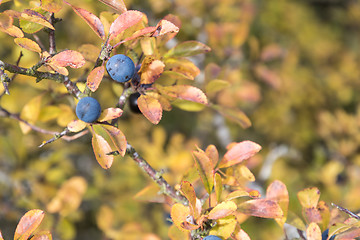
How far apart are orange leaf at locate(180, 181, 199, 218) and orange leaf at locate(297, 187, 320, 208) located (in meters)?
0.27

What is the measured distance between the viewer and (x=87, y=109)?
665 mm

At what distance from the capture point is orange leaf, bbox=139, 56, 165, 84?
0.71 meters

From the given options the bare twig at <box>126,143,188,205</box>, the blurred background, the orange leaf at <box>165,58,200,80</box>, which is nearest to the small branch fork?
the bare twig at <box>126,143,188,205</box>

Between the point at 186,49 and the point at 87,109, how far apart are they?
303 millimetres

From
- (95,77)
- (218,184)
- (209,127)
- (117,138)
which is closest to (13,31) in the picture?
(95,77)

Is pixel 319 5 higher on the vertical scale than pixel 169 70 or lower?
lower

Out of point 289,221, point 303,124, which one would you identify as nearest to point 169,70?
point 289,221

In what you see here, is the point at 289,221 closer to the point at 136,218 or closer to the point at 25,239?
the point at 25,239

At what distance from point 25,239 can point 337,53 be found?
348cm

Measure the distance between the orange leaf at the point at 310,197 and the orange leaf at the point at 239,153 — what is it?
0.15m

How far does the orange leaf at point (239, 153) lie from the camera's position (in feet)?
2.55

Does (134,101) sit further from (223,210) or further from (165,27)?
(223,210)

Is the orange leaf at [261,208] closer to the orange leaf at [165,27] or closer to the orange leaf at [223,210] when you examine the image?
the orange leaf at [223,210]

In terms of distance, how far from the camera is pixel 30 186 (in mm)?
1516
